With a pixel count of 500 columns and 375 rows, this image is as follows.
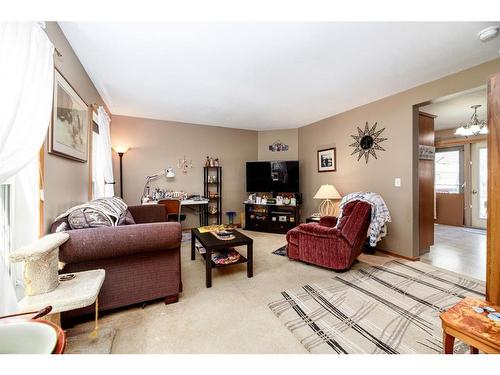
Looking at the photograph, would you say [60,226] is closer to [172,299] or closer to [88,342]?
[88,342]

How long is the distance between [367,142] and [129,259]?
3.64 meters

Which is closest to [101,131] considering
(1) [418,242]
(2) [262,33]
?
(2) [262,33]

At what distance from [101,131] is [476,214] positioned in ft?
25.4

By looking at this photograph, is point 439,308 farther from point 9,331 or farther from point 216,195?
point 216,195

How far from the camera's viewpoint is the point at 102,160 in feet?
10.1

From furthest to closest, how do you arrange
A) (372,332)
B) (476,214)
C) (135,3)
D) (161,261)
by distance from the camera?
(476,214) < (161,261) < (372,332) < (135,3)

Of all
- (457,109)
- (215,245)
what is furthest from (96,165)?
(457,109)

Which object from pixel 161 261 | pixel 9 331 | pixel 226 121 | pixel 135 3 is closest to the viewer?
pixel 9 331

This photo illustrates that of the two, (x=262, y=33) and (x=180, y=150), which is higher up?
(x=262, y=33)

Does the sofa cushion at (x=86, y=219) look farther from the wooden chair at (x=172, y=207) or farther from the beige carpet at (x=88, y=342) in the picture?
the wooden chair at (x=172, y=207)

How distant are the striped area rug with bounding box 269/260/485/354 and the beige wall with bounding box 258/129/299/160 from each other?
3.18 m

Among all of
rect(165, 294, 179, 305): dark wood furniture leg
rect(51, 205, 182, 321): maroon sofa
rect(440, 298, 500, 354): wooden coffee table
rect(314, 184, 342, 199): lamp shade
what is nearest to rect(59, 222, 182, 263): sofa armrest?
rect(51, 205, 182, 321): maroon sofa

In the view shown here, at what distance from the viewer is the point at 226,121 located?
4.56m

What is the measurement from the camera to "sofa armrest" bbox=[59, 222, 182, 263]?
1.42 m
